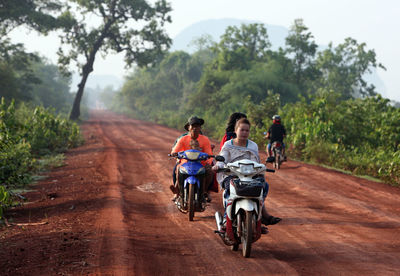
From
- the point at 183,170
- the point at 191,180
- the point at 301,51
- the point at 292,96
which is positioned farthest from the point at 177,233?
the point at 301,51

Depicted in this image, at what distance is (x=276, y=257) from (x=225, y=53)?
36.0 m

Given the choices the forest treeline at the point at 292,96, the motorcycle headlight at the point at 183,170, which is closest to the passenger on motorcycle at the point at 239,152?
the motorcycle headlight at the point at 183,170

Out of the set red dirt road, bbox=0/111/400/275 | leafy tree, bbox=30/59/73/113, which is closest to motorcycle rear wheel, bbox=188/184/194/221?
red dirt road, bbox=0/111/400/275

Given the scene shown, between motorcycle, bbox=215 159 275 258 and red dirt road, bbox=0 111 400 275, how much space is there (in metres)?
0.28

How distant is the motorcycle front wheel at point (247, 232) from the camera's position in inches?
225

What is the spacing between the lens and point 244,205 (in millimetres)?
5809

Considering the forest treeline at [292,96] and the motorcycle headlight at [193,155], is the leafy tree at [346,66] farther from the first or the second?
the motorcycle headlight at [193,155]

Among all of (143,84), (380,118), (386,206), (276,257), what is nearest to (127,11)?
(143,84)

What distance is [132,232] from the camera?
278 inches

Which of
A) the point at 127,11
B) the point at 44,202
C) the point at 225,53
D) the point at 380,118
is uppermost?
the point at 127,11

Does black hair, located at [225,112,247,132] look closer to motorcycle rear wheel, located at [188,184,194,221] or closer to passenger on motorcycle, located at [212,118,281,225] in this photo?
motorcycle rear wheel, located at [188,184,194,221]

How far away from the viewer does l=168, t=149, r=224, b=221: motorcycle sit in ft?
25.8

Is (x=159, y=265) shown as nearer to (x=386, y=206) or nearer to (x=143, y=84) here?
(x=386, y=206)

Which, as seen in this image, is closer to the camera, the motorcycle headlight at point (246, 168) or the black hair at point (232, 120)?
the motorcycle headlight at point (246, 168)
